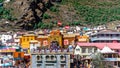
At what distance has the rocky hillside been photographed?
12500 centimetres

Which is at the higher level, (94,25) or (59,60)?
(59,60)

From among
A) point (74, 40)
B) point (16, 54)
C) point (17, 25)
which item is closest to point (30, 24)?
point (17, 25)

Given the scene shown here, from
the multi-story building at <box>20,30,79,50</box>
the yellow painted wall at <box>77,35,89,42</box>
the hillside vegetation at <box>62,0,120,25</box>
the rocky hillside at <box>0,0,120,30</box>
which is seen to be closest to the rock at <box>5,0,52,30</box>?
the rocky hillside at <box>0,0,120,30</box>

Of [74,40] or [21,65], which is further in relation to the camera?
[74,40]

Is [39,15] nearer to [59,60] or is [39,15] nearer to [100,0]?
[100,0]

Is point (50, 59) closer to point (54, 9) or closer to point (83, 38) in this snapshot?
point (83, 38)

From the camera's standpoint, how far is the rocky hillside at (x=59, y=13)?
12500cm

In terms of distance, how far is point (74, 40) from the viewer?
3376 inches

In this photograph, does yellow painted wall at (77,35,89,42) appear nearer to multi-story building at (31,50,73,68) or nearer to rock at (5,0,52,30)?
multi-story building at (31,50,73,68)

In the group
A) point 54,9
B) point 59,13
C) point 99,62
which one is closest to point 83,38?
point 99,62

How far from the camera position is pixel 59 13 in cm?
13100

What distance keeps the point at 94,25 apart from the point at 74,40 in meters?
38.0

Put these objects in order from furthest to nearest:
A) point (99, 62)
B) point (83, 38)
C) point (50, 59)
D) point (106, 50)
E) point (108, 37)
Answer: point (83, 38)
point (108, 37)
point (106, 50)
point (50, 59)
point (99, 62)

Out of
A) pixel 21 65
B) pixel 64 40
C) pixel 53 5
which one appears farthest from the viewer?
pixel 53 5
